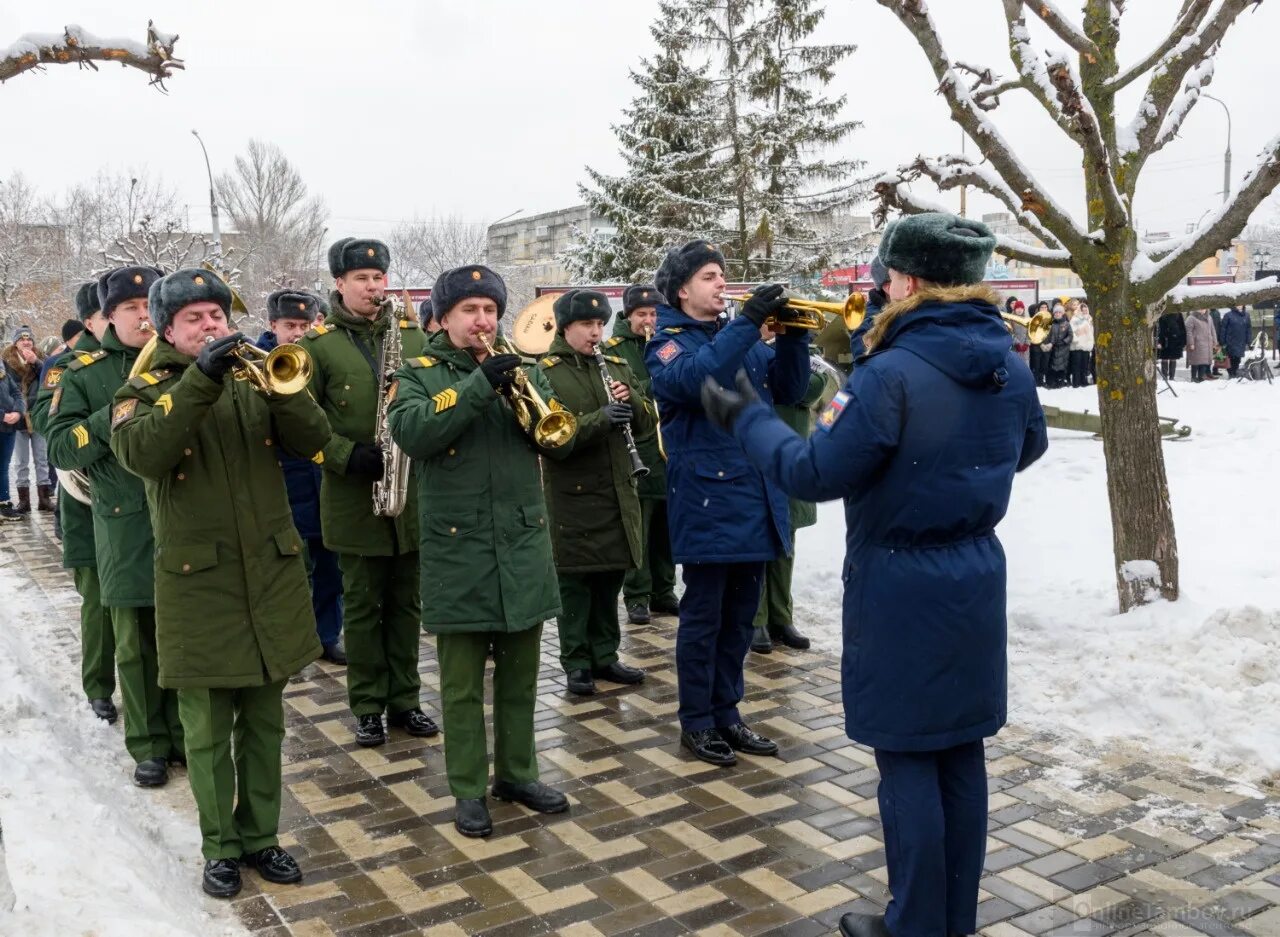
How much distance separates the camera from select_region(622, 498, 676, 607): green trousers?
7.61 meters

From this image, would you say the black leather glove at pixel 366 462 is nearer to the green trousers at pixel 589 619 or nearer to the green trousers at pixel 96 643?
the green trousers at pixel 589 619

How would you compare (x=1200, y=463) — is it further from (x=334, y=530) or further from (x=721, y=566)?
(x=334, y=530)

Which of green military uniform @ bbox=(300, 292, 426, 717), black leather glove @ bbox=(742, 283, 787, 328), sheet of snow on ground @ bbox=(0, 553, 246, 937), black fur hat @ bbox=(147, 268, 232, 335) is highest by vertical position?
black fur hat @ bbox=(147, 268, 232, 335)

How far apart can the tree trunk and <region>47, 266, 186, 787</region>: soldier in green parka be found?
4.98m

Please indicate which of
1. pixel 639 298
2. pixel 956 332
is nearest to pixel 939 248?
pixel 956 332

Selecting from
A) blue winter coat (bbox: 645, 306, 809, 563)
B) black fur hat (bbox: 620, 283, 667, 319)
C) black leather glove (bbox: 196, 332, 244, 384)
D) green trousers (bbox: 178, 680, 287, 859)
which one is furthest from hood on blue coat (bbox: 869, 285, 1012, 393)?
black fur hat (bbox: 620, 283, 667, 319)

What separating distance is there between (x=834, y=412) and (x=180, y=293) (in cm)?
227

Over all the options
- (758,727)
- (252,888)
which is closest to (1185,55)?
(758,727)

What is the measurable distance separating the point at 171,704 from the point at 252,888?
4.76ft

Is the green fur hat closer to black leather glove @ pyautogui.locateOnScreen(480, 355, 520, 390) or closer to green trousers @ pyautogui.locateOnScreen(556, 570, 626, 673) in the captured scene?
black leather glove @ pyautogui.locateOnScreen(480, 355, 520, 390)

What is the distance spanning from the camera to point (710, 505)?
16.4 ft

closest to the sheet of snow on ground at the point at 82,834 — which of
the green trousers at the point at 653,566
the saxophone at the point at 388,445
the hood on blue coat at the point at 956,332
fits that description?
the saxophone at the point at 388,445

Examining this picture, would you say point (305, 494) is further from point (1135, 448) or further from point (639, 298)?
point (1135, 448)

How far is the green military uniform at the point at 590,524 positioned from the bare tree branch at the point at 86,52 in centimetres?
287
